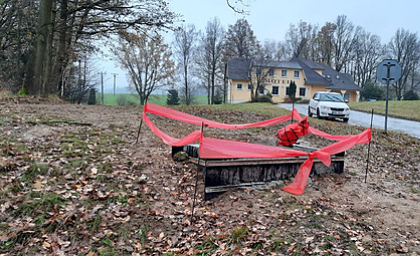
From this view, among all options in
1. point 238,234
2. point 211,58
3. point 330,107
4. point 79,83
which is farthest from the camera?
point 211,58

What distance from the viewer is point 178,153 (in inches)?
254

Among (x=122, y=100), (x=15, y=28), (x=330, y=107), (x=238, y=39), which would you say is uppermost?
(x=238, y=39)

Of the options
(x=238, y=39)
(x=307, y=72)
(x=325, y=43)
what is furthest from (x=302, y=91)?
(x=325, y=43)

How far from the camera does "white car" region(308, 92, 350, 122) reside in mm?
15664

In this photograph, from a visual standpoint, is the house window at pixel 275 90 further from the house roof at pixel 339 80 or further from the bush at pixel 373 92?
the bush at pixel 373 92

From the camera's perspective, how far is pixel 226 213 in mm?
4652

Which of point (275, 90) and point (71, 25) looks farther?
point (275, 90)

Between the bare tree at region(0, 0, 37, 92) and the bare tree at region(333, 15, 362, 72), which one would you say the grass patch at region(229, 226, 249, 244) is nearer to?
the bare tree at region(0, 0, 37, 92)

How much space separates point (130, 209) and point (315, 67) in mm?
49004

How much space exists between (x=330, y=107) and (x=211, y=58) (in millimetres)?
27501

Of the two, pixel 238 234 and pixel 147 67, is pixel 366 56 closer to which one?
pixel 147 67

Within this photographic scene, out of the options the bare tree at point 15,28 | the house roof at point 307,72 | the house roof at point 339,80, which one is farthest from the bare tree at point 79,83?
the house roof at point 339,80

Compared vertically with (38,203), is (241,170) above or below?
above

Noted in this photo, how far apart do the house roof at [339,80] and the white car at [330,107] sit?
107 feet
